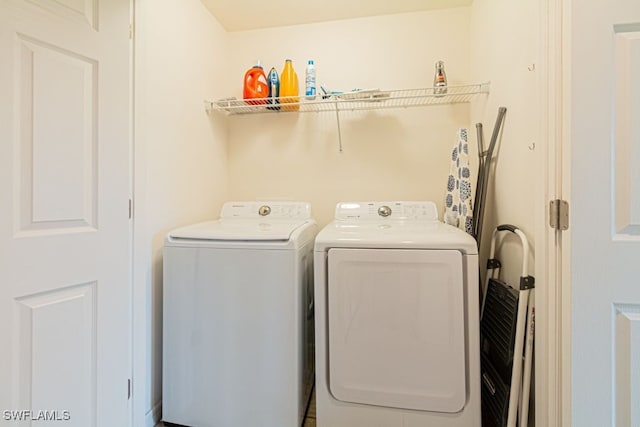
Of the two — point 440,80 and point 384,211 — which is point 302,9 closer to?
point 440,80

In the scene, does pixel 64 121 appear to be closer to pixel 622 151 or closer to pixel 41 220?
pixel 41 220

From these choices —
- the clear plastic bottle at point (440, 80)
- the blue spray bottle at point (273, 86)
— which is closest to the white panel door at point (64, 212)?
the blue spray bottle at point (273, 86)

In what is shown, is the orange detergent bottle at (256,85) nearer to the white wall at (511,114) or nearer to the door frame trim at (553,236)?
the white wall at (511,114)

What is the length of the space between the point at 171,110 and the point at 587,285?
197 cm

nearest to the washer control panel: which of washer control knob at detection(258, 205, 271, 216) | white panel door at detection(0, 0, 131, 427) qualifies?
washer control knob at detection(258, 205, 271, 216)

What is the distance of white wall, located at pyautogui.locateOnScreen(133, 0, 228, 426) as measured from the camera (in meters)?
1.35

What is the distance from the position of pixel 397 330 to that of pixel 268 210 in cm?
112

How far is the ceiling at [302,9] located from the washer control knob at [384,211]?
54.3 inches

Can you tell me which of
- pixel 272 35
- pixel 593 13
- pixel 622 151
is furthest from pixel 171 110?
pixel 622 151

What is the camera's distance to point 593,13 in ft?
2.64

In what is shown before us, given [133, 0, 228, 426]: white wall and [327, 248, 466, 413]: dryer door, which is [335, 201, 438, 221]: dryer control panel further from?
[133, 0, 228, 426]: white wall

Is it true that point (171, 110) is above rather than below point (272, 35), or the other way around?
below

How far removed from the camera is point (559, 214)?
89 centimetres

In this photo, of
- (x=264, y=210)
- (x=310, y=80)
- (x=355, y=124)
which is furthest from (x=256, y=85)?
(x=264, y=210)
